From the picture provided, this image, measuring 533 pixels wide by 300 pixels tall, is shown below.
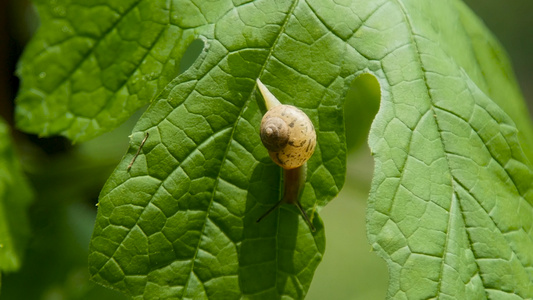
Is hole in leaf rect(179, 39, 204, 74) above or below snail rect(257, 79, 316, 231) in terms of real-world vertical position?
above

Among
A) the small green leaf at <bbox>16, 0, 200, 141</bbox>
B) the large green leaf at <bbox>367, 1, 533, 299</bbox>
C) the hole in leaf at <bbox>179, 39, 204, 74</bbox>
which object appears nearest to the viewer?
the large green leaf at <bbox>367, 1, 533, 299</bbox>

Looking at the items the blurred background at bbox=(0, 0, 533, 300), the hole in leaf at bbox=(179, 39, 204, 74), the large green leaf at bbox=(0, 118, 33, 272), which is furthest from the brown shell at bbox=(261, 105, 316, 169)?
the large green leaf at bbox=(0, 118, 33, 272)


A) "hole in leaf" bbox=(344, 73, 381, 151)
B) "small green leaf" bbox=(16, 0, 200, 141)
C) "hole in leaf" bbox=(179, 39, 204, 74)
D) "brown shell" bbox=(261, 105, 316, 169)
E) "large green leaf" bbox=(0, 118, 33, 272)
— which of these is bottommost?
"large green leaf" bbox=(0, 118, 33, 272)

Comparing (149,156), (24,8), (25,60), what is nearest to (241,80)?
(149,156)

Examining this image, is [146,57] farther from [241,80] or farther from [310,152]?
[310,152]

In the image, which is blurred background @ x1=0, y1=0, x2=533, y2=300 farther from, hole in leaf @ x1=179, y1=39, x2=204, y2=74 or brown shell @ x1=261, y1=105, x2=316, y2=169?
brown shell @ x1=261, y1=105, x2=316, y2=169

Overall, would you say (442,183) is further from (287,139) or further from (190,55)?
(190,55)

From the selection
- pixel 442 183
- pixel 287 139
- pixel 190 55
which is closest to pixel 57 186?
pixel 190 55
